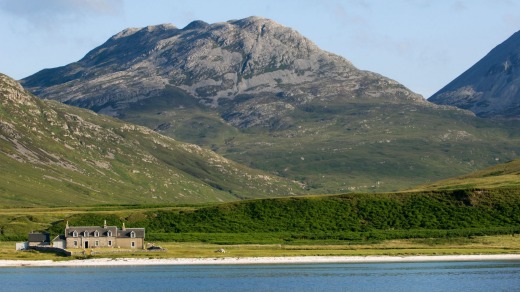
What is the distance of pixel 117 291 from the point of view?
106 meters

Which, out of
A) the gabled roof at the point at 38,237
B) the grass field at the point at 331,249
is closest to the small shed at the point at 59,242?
the gabled roof at the point at 38,237

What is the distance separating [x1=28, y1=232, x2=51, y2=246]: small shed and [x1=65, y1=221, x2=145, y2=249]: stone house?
581cm

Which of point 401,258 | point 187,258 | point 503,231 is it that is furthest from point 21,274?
point 503,231

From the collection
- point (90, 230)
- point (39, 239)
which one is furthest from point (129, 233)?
point (39, 239)

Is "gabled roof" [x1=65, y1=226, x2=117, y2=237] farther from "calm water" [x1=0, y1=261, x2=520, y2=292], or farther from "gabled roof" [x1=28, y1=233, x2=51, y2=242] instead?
"calm water" [x1=0, y1=261, x2=520, y2=292]

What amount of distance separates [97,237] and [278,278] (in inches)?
2314

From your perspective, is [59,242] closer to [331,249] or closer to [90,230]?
[90,230]

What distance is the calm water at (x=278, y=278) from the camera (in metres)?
109

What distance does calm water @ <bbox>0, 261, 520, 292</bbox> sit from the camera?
358 feet

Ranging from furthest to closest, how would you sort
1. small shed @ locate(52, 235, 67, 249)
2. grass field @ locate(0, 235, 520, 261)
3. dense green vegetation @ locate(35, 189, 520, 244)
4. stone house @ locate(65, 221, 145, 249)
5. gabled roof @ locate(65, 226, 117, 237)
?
dense green vegetation @ locate(35, 189, 520, 244) → gabled roof @ locate(65, 226, 117, 237) → stone house @ locate(65, 221, 145, 249) → small shed @ locate(52, 235, 67, 249) → grass field @ locate(0, 235, 520, 261)

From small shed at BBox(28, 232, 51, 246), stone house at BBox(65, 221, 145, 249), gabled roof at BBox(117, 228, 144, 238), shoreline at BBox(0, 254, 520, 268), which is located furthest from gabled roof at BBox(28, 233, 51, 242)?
shoreline at BBox(0, 254, 520, 268)

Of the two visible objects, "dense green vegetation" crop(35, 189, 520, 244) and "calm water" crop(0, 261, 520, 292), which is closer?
"calm water" crop(0, 261, 520, 292)

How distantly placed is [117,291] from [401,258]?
2300 inches

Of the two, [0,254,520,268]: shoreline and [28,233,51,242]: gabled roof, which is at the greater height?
[28,233,51,242]: gabled roof
